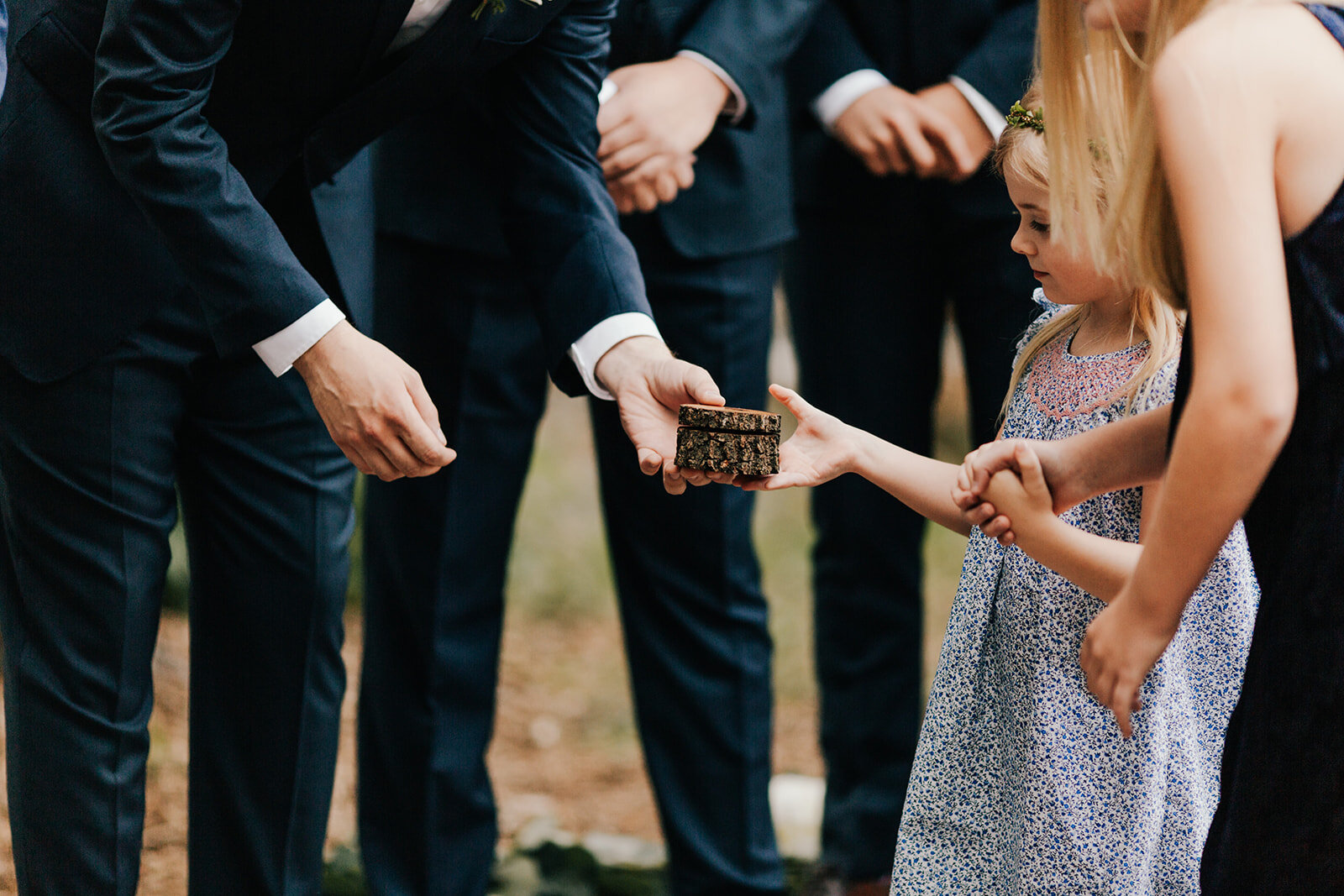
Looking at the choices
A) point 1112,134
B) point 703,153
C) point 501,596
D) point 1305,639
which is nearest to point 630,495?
point 501,596

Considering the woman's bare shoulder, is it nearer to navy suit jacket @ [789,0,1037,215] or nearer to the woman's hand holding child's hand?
the woman's hand holding child's hand

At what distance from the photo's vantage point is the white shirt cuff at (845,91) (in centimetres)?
274

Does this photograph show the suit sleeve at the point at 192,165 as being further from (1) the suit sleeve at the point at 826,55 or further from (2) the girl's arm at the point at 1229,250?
(1) the suit sleeve at the point at 826,55

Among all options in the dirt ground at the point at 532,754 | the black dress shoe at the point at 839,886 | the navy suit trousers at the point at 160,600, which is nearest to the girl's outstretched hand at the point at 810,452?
the navy suit trousers at the point at 160,600

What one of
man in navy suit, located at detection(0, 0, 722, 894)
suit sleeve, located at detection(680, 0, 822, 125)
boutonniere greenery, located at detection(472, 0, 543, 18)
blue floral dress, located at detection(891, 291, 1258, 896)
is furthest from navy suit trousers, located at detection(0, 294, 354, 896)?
suit sleeve, located at detection(680, 0, 822, 125)

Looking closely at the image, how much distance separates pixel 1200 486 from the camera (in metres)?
1.29

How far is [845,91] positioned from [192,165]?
1474 mm

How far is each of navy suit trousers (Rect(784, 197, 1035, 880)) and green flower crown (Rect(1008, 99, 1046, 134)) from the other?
961 mm

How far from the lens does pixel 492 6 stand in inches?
75.9

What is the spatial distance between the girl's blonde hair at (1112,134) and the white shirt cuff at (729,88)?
95cm

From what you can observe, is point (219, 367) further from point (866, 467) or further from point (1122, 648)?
point (1122, 648)

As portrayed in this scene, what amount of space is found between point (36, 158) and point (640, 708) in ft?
4.77

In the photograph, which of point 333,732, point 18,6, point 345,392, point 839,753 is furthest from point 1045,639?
point 18,6

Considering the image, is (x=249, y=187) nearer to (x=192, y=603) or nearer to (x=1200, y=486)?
(x=192, y=603)
